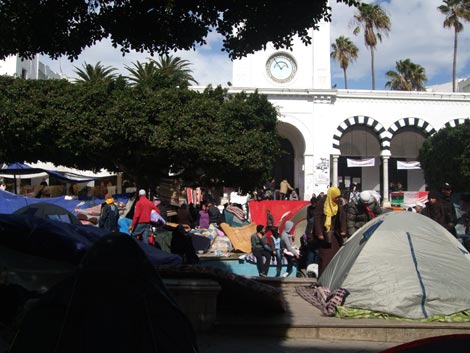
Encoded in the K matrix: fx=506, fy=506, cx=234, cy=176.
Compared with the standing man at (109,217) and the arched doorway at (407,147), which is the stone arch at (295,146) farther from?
the standing man at (109,217)

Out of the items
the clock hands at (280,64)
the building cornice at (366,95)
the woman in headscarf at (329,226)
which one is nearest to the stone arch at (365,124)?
the building cornice at (366,95)

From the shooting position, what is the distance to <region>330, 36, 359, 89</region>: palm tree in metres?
45.8

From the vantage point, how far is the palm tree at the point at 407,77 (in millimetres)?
46031

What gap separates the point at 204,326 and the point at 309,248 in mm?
4840

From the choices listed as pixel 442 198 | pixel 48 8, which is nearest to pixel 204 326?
pixel 48 8

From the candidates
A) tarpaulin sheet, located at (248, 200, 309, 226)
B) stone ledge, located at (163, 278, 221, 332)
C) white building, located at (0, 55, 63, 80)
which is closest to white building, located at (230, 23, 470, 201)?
tarpaulin sheet, located at (248, 200, 309, 226)

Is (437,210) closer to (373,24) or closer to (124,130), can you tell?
(124,130)

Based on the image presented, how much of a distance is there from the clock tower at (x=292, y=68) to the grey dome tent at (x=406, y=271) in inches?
940

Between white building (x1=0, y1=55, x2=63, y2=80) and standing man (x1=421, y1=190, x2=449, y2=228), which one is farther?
white building (x1=0, y1=55, x2=63, y2=80)

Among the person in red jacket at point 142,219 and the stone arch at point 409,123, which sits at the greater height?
the stone arch at point 409,123

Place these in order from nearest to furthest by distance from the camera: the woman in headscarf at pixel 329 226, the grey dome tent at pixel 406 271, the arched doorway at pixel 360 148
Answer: the grey dome tent at pixel 406 271
the woman in headscarf at pixel 329 226
the arched doorway at pixel 360 148

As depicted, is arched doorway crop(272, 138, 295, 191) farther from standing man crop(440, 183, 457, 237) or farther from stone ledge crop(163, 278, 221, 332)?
stone ledge crop(163, 278, 221, 332)

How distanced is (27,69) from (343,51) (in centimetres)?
2708

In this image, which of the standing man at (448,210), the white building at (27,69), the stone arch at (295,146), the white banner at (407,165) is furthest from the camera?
the white building at (27,69)
